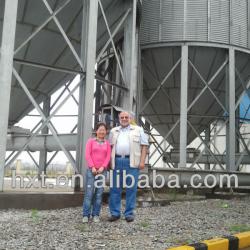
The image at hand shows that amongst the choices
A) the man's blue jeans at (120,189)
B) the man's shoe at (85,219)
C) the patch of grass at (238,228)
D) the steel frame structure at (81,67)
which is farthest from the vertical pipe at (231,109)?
the man's shoe at (85,219)

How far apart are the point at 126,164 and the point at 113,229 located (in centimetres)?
94

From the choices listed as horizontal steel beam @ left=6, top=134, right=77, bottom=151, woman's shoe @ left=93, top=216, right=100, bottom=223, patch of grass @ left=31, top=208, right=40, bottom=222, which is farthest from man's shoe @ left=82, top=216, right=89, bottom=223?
horizontal steel beam @ left=6, top=134, right=77, bottom=151

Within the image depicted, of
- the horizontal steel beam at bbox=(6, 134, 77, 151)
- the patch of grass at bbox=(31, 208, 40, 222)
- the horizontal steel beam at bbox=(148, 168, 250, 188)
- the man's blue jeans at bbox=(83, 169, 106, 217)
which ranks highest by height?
the horizontal steel beam at bbox=(6, 134, 77, 151)

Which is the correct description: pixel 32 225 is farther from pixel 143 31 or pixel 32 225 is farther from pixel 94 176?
pixel 143 31

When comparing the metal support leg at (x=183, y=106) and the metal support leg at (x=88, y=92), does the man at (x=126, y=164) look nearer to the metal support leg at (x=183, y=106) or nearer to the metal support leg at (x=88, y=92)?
the metal support leg at (x=88, y=92)

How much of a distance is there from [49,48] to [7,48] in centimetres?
284

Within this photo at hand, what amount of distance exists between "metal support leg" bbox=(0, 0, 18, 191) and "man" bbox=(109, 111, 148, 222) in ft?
6.22

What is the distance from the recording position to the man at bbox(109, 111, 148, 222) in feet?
18.2

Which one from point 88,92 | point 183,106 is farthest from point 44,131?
point 88,92

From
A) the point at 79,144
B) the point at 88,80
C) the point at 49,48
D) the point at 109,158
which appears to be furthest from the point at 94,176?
the point at 49,48

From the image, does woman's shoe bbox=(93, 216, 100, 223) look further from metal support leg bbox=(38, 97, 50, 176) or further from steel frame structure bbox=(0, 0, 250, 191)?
metal support leg bbox=(38, 97, 50, 176)

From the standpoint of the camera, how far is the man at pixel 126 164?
18.2 feet

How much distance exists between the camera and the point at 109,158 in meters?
5.51

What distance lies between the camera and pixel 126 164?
560 cm
